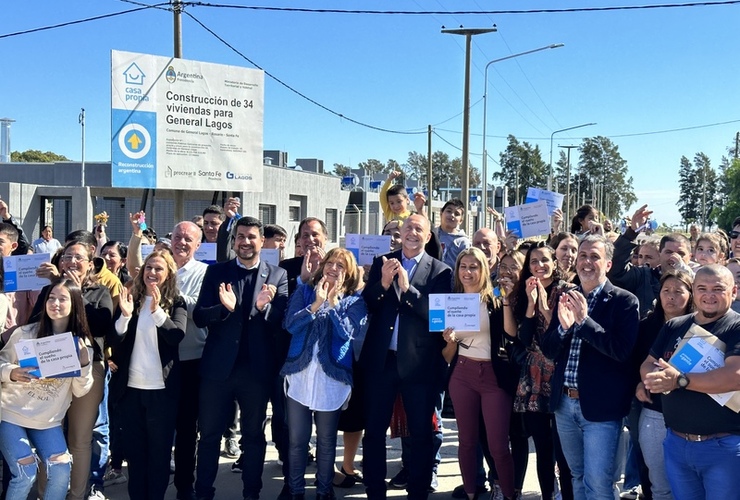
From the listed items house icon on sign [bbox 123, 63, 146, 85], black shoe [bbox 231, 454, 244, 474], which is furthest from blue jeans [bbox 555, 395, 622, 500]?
house icon on sign [bbox 123, 63, 146, 85]

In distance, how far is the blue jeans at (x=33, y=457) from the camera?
457 centimetres

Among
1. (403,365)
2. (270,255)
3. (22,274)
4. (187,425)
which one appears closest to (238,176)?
(270,255)

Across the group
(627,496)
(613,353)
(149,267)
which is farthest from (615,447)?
(149,267)

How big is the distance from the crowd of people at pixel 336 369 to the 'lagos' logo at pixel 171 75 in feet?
27.0

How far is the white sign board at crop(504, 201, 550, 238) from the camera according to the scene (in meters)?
8.26

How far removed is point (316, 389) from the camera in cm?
516

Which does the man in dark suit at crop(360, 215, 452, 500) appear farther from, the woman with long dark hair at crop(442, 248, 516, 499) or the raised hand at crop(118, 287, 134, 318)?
the raised hand at crop(118, 287, 134, 318)

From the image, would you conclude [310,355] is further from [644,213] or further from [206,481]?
[644,213]

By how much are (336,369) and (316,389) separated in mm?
213

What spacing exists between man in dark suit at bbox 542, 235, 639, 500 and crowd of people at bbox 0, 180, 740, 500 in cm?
1

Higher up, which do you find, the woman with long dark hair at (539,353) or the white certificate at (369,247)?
the white certificate at (369,247)

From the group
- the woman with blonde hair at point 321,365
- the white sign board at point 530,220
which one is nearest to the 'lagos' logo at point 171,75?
the white sign board at point 530,220

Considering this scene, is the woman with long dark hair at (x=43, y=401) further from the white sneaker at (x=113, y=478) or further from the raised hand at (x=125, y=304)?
the white sneaker at (x=113, y=478)

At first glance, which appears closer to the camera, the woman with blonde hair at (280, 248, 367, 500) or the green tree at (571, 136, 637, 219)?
the woman with blonde hair at (280, 248, 367, 500)
